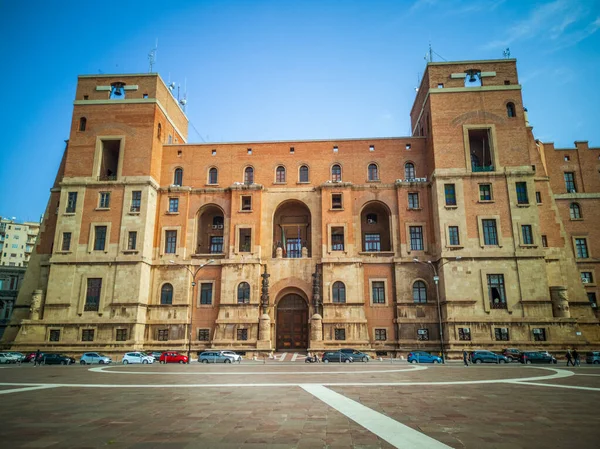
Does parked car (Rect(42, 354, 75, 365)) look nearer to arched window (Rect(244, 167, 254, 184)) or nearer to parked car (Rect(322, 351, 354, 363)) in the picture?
parked car (Rect(322, 351, 354, 363))

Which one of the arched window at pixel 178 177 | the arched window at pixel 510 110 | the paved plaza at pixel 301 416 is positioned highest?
the arched window at pixel 510 110

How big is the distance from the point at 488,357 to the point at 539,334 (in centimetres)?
693

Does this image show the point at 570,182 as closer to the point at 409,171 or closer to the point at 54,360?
the point at 409,171

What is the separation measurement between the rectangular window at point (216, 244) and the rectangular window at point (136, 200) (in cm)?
826

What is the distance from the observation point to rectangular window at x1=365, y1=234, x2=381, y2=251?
148 feet

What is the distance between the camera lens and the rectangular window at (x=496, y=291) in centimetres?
3788

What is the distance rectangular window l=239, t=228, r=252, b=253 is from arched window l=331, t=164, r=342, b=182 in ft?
33.7

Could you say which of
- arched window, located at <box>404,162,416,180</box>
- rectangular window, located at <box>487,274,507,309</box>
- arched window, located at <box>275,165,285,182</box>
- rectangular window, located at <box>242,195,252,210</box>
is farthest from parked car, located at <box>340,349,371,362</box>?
arched window, located at <box>275,165,285,182</box>

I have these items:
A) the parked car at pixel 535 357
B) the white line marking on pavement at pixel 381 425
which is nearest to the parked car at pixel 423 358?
the parked car at pixel 535 357

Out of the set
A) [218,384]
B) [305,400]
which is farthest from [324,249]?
[305,400]

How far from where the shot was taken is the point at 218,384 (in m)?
16.6

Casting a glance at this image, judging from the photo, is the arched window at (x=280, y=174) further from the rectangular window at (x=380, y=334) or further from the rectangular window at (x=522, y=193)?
the rectangular window at (x=522, y=193)

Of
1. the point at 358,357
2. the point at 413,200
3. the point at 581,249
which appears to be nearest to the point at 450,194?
the point at 413,200

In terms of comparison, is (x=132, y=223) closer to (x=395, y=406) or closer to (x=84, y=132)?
(x=84, y=132)
